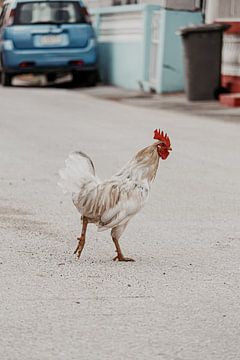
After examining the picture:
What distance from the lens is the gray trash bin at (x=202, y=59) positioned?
2002 cm

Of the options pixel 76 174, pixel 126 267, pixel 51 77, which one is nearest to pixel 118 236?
pixel 126 267

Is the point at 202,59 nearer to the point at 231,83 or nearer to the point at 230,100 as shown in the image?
the point at 231,83

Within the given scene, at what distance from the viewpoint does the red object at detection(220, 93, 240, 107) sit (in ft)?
61.8

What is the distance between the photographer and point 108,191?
6.54m

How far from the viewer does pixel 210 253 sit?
7137mm

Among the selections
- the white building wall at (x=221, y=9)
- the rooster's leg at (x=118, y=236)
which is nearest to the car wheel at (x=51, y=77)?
the white building wall at (x=221, y=9)

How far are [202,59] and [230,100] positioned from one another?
1.46 m

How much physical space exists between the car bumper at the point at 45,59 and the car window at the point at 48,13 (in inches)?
24.2

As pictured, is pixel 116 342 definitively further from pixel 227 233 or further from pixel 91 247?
pixel 227 233

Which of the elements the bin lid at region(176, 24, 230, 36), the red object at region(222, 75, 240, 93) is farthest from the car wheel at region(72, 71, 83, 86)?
the bin lid at region(176, 24, 230, 36)

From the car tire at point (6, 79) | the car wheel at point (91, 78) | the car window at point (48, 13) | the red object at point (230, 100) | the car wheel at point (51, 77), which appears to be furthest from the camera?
the car wheel at point (51, 77)

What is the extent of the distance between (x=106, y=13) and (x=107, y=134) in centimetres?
1256

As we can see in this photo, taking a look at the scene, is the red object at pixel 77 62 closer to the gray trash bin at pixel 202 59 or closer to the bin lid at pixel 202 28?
the gray trash bin at pixel 202 59

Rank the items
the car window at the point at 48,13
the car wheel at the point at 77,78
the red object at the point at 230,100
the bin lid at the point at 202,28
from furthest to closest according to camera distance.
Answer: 1. the car wheel at the point at 77,78
2. the car window at the point at 48,13
3. the bin lid at the point at 202,28
4. the red object at the point at 230,100
